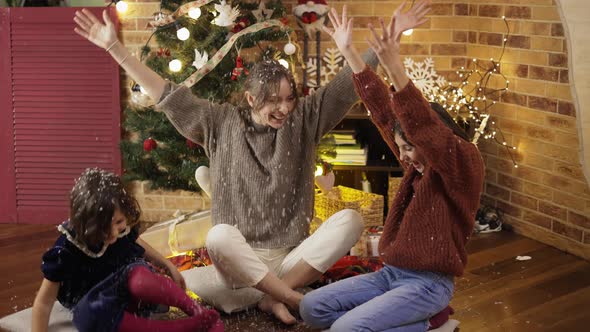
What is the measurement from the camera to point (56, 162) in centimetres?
417

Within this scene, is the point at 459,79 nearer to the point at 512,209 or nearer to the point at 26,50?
the point at 512,209

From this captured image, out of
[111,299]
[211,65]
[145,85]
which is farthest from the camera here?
[211,65]

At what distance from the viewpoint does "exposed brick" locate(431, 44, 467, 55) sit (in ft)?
13.6

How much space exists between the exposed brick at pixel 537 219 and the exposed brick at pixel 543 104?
471mm

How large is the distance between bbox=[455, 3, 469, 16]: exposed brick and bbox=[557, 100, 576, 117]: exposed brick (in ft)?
2.24

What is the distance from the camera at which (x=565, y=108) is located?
145 inches

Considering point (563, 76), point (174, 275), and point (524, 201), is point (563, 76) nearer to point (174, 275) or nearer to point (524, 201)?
point (524, 201)

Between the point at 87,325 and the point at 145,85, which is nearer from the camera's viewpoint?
the point at 87,325

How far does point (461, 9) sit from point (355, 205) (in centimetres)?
106

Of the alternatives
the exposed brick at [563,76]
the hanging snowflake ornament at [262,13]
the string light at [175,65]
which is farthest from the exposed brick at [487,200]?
the string light at [175,65]

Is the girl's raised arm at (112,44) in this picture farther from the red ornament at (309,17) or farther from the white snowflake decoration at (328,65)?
the white snowflake decoration at (328,65)

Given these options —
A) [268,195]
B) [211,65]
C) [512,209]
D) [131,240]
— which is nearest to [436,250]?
[268,195]

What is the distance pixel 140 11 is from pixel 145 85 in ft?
4.36

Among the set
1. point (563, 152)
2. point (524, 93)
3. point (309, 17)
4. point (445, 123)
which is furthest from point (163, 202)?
point (445, 123)
